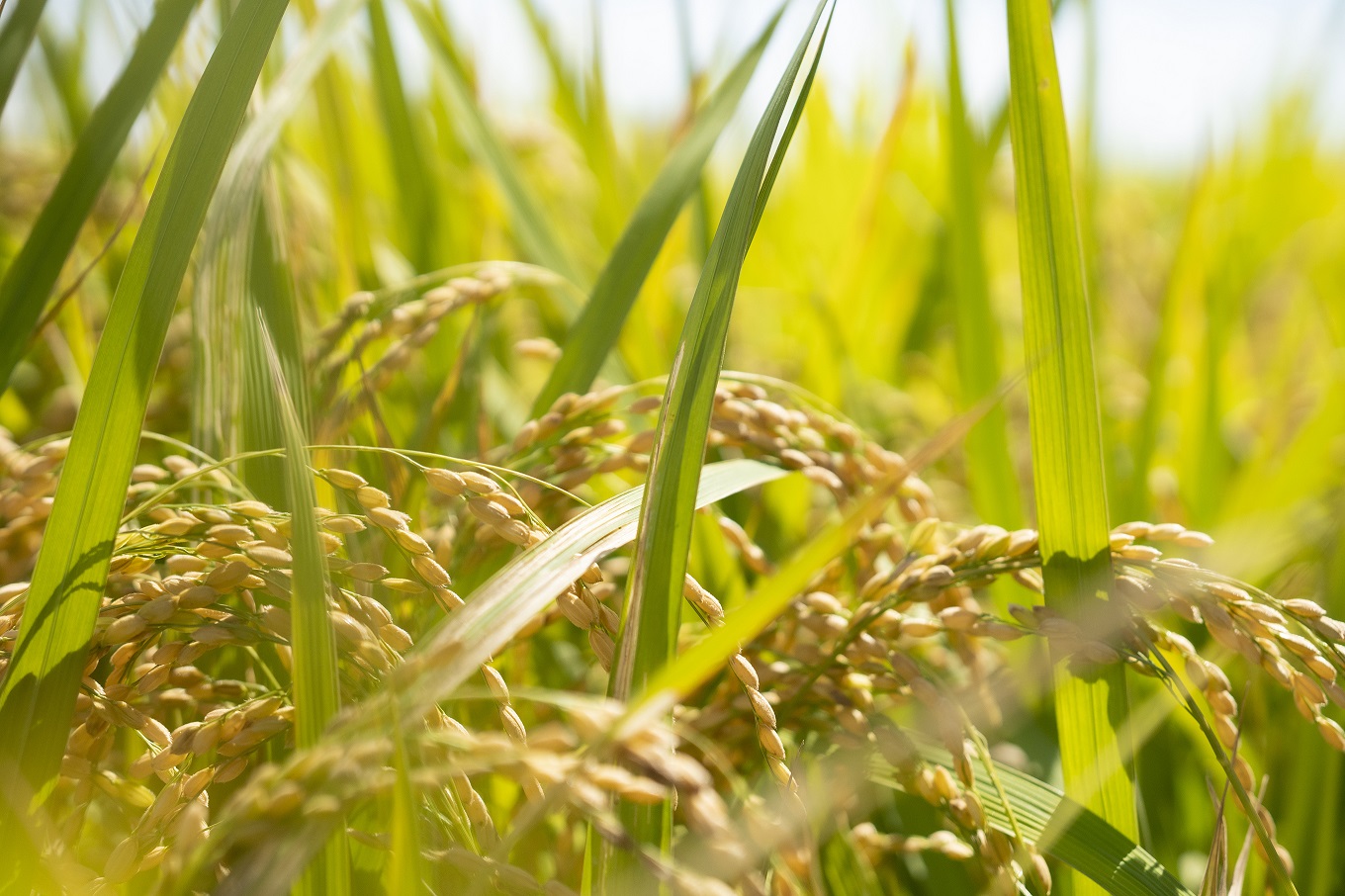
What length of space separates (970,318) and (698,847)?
0.67 meters

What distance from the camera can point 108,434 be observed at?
507 mm

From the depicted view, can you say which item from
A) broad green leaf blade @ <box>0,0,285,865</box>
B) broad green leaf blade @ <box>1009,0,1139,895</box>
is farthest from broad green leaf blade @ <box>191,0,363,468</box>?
broad green leaf blade @ <box>1009,0,1139,895</box>

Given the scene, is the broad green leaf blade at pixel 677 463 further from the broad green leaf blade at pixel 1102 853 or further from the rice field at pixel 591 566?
the broad green leaf blade at pixel 1102 853

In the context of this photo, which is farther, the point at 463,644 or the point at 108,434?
the point at 108,434

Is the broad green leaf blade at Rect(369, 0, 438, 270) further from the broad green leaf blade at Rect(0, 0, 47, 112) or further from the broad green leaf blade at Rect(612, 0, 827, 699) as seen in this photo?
the broad green leaf blade at Rect(612, 0, 827, 699)

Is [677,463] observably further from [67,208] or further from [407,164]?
[407,164]

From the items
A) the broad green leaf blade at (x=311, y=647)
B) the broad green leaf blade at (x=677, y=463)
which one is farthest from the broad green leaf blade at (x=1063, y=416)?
the broad green leaf blade at (x=311, y=647)

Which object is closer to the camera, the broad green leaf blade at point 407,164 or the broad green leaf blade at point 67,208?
the broad green leaf blade at point 67,208

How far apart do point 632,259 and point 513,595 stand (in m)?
0.50

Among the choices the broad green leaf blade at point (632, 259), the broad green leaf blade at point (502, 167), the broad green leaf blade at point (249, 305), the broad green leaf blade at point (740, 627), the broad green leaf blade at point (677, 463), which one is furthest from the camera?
the broad green leaf blade at point (502, 167)

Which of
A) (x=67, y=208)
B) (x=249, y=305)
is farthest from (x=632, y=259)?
(x=67, y=208)

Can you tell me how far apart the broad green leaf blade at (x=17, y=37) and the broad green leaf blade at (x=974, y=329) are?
2.80 feet

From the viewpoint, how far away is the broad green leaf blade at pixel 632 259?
2.75 feet

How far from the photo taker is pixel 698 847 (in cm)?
57
